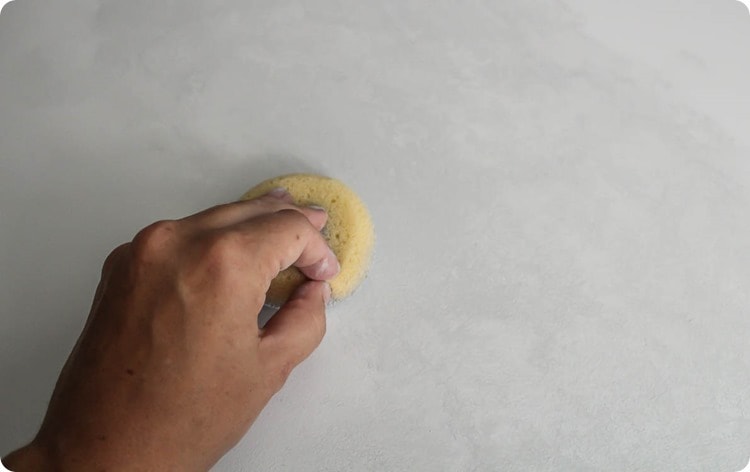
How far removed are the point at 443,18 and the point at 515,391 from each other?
544 millimetres

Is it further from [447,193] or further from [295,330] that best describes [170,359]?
[447,193]

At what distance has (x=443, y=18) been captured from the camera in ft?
3.17

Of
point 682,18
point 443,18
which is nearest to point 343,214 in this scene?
point 443,18

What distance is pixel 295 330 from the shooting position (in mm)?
721

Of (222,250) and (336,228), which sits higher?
(222,250)

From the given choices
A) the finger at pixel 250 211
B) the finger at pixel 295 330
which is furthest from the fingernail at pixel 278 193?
the finger at pixel 295 330

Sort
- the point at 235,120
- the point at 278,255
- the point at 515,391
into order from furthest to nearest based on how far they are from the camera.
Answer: the point at 235,120
the point at 515,391
the point at 278,255

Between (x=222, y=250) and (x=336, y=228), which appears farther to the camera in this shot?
(x=336, y=228)

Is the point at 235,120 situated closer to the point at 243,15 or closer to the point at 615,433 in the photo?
the point at 243,15

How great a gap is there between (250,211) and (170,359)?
185 mm

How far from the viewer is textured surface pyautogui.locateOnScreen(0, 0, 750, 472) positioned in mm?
775

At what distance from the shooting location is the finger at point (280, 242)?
661 millimetres

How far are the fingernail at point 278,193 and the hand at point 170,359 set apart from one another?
5.5 inches

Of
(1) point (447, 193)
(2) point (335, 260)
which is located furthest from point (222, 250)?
(1) point (447, 193)
